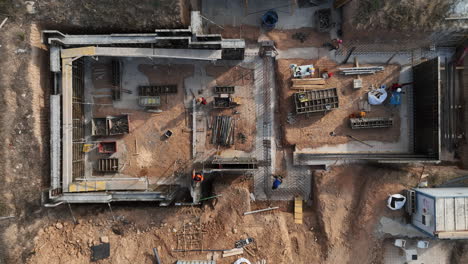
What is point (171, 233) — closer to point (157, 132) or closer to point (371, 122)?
point (157, 132)

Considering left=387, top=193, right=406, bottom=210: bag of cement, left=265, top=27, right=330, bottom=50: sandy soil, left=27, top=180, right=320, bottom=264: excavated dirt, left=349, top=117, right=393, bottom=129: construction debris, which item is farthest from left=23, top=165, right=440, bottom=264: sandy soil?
left=265, top=27, right=330, bottom=50: sandy soil

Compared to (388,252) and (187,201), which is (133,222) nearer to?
(187,201)

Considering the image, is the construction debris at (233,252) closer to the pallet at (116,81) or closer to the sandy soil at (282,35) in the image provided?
the pallet at (116,81)

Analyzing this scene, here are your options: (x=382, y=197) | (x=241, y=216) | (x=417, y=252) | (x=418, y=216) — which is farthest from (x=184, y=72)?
(x=417, y=252)

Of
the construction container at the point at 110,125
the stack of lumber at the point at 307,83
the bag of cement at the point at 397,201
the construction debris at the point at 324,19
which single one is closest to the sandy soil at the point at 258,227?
the bag of cement at the point at 397,201

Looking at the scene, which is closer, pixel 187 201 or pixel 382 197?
pixel 382 197

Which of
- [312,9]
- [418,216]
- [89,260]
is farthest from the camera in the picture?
[312,9]
